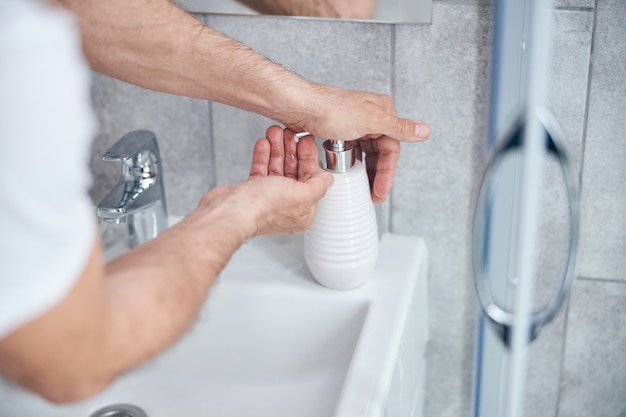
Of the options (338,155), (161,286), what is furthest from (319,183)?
(161,286)

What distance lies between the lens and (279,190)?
729 millimetres

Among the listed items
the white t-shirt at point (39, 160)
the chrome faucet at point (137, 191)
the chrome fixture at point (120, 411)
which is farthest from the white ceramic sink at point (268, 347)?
the white t-shirt at point (39, 160)

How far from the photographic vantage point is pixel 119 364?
511mm

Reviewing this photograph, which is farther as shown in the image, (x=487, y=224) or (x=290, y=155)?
(x=290, y=155)

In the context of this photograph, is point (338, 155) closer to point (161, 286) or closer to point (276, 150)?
point (276, 150)

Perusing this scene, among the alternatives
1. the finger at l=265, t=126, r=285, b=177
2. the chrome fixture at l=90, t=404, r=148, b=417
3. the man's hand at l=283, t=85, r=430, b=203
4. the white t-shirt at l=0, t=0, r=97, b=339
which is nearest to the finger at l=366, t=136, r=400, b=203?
the man's hand at l=283, t=85, r=430, b=203

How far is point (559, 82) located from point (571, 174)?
1.26 ft

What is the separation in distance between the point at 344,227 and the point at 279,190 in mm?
145

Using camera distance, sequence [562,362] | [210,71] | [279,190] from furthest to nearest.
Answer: [562,362], [210,71], [279,190]

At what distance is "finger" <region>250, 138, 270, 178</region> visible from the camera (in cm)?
85

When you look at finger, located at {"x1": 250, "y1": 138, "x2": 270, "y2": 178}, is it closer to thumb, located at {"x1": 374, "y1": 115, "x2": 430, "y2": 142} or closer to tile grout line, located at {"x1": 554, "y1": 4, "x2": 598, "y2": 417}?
thumb, located at {"x1": 374, "y1": 115, "x2": 430, "y2": 142}

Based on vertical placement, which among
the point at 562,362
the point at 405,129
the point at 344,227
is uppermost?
the point at 405,129

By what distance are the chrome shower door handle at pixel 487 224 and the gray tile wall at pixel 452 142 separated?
0.35m

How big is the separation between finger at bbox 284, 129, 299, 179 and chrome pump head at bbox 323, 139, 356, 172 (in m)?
0.04
